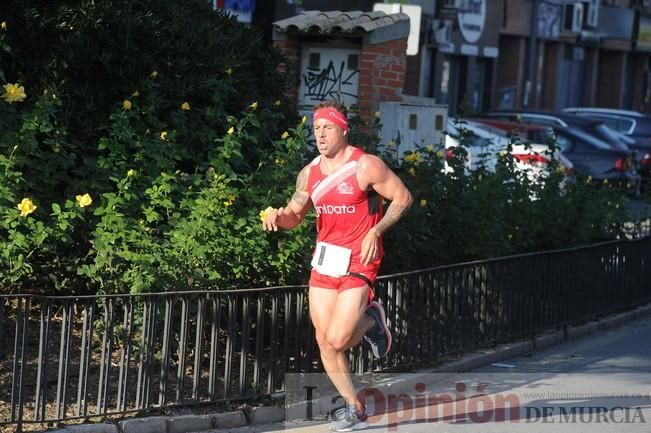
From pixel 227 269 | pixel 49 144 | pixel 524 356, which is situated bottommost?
pixel 524 356

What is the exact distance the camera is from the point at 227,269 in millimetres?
8906

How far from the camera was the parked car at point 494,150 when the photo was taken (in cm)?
1278

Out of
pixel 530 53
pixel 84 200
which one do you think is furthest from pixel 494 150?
pixel 530 53

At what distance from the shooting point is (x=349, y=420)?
8.16 metres

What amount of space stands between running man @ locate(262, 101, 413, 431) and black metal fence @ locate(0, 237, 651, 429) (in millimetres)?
797

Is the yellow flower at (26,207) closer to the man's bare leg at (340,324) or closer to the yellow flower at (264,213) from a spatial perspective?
the yellow flower at (264,213)

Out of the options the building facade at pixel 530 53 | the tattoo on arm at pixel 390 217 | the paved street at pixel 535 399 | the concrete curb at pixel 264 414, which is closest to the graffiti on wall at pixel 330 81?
the concrete curb at pixel 264 414

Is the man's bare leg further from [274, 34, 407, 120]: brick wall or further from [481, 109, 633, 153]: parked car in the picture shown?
[481, 109, 633, 153]: parked car

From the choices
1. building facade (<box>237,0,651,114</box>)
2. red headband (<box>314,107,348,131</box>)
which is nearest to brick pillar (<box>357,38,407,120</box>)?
red headband (<box>314,107,348,131</box>)

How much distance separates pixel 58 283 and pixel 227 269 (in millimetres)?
1288

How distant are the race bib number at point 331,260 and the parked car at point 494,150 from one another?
422cm

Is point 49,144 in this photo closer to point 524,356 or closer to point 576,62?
point 524,356

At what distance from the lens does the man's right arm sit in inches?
321

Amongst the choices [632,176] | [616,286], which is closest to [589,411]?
[616,286]
